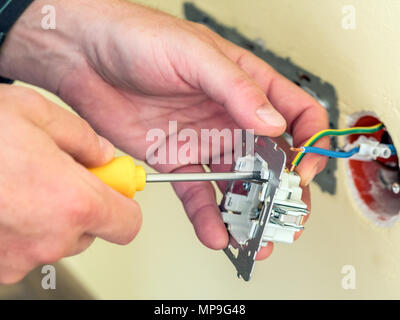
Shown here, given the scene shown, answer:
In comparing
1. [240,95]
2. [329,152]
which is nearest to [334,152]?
[329,152]

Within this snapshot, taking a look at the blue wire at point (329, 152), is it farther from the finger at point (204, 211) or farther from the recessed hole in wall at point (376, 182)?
the finger at point (204, 211)

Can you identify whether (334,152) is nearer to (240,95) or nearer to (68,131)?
(240,95)

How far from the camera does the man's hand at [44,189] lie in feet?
1.03

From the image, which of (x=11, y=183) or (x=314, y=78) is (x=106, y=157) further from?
(x=314, y=78)

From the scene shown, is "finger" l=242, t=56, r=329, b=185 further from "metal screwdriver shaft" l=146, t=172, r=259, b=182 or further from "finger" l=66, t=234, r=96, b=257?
"finger" l=66, t=234, r=96, b=257

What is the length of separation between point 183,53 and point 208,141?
158 millimetres

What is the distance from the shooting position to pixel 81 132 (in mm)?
368

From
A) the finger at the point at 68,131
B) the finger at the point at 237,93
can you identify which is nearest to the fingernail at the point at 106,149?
the finger at the point at 68,131

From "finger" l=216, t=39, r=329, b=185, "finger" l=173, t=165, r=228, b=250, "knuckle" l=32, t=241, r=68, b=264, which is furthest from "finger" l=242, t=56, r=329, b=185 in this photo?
"knuckle" l=32, t=241, r=68, b=264

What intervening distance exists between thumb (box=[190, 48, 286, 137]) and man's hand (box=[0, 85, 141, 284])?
0.15 m

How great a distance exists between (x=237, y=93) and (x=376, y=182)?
0.66 feet

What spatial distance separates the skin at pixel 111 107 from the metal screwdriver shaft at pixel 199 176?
0.03 meters

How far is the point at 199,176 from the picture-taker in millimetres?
438

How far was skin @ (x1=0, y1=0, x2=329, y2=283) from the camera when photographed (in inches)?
12.8
